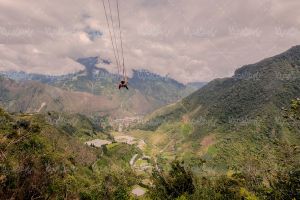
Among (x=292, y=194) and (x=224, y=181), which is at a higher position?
(x=292, y=194)

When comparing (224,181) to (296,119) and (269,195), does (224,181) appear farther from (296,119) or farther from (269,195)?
(296,119)

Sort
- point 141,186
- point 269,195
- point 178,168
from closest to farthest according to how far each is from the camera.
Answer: point 269,195, point 178,168, point 141,186

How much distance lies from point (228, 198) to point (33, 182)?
53743mm

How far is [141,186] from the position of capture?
159875 mm

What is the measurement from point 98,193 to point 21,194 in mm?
68146

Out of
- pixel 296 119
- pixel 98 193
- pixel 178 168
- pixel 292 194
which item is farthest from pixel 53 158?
pixel 296 119

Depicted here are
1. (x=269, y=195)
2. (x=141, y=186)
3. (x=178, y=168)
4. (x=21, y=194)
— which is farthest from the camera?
(x=141, y=186)

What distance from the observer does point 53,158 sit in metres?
114

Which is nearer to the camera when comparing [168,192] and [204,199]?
[204,199]

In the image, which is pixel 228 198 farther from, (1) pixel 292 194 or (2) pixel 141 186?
(2) pixel 141 186

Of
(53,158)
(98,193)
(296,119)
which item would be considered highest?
(296,119)

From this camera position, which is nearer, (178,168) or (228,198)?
(228,198)

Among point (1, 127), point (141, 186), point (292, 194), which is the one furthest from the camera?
point (141, 186)

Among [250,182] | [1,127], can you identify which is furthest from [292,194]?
[1,127]
